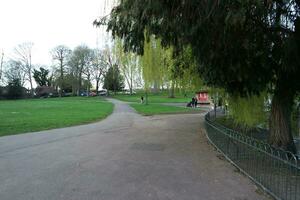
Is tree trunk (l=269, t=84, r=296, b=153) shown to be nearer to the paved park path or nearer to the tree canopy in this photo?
the tree canopy

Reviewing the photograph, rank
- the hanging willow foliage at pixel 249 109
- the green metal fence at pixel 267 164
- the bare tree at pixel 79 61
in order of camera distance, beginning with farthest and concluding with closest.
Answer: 1. the bare tree at pixel 79 61
2. the hanging willow foliage at pixel 249 109
3. the green metal fence at pixel 267 164

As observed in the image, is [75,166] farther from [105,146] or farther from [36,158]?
[105,146]

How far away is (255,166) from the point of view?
6516 millimetres

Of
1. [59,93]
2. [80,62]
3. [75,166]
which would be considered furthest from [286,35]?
[59,93]

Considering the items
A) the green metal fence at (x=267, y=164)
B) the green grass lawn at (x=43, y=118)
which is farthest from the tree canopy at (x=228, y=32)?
the green grass lawn at (x=43, y=118)

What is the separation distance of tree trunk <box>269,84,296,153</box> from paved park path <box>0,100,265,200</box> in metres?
1.61

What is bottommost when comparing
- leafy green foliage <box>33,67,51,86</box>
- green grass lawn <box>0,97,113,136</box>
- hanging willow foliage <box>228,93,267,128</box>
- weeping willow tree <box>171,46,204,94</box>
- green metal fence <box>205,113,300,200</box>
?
green grass lawn <box>0,97,113,136</box>

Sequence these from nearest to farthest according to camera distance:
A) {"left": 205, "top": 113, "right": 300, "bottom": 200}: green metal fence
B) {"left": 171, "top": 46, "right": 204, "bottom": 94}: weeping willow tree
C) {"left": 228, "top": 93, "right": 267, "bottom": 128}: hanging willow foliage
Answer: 1. {"left": 205, "top": 113, "right": 300, "bottom": 200}: green metal fence
2. {"left": 228, "top": 93, "right": 267, "bottom": 128}: hanging willow foliage
3. {"left": 171, "top": 46, "right": 204, "bottom": 94}: weeping willow tree

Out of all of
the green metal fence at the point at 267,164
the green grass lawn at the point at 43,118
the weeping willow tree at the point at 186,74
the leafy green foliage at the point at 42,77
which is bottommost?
the green grass lawn at the point at 43,118

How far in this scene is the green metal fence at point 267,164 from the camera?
4965 mm

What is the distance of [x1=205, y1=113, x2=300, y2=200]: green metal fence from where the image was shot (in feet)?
16.3

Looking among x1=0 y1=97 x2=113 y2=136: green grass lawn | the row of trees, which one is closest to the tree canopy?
x1=0 y1=97 x2=113 y2=136: green grass lawn

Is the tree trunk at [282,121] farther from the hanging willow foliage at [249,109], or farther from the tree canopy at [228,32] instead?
the hanging willow foliage at [249,109]

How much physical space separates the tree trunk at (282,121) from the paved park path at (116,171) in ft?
5.29
